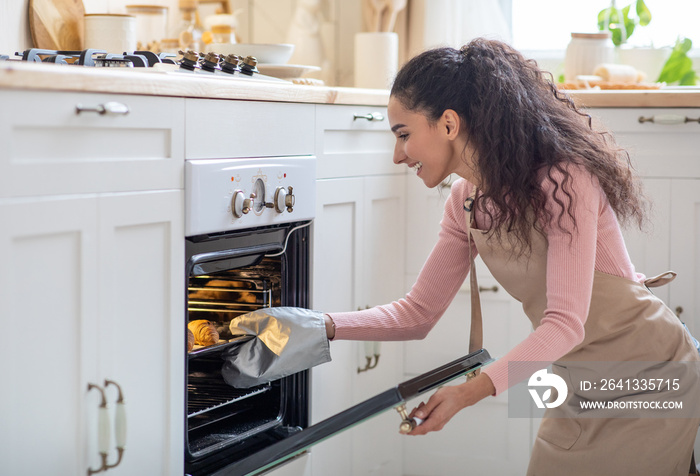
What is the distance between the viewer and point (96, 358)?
4.12 ft

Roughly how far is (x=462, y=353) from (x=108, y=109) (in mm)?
1384

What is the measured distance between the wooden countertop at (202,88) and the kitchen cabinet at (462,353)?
407mm

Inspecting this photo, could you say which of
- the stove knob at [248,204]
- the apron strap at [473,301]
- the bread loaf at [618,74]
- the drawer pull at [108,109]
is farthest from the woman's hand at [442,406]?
the bread loaf at [618,74]

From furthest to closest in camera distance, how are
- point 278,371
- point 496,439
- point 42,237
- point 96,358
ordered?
point 496,439, point 278,371, point 96,358, point 42,237

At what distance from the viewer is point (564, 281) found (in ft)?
4.40

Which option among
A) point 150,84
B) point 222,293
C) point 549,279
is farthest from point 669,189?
point 150,84

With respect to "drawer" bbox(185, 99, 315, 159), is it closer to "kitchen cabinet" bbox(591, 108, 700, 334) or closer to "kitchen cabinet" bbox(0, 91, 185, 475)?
"kitchen cabinet" bbox(0, 91, 185, 475)

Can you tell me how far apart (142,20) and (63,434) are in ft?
4.44

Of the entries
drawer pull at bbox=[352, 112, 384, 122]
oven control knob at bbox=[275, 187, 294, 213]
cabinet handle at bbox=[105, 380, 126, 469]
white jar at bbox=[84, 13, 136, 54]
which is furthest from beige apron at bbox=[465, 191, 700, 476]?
white jar at bbox=[84, 13, 136, 54]

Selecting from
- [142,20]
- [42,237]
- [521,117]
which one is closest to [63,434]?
[42,237]

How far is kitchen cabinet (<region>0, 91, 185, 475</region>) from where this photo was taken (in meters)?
1.12

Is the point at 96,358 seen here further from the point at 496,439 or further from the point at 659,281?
the point at 496,439

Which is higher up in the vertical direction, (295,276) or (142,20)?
(142,20)

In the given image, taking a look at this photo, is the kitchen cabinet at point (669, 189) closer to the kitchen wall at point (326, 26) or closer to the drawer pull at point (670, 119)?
the drawer pull at point (670, 119)
